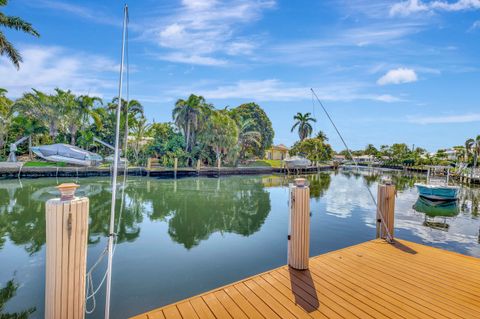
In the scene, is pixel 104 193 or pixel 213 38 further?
pixel 104 193

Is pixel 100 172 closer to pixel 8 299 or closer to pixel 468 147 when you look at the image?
pixel 8 299

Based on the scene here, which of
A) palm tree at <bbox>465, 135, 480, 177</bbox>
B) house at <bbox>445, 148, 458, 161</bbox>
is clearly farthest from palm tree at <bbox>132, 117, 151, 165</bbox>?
house at <bbox>445, 148, 458, 161</bbox>

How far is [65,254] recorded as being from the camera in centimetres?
202

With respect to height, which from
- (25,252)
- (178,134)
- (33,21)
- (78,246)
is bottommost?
(25,252)

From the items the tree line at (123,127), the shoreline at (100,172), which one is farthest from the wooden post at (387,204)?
the tree line at (123,127)

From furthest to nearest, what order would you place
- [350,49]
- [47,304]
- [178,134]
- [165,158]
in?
[178,134] → [165,158] → [350,49] → [47,304]

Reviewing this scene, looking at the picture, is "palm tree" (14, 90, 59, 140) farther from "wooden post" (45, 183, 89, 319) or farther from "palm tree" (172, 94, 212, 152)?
"wooden post" (45, 183, 89, 319)

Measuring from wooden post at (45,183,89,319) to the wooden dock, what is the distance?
32.0 inches

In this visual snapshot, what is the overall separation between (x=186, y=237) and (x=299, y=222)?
16.3 ft

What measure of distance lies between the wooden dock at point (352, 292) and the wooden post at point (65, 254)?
0.81m

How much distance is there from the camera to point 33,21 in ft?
48.4

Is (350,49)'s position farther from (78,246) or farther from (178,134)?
(178,134)

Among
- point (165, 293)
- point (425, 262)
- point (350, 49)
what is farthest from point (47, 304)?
point (350, 49)

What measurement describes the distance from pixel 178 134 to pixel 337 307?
31596mm
